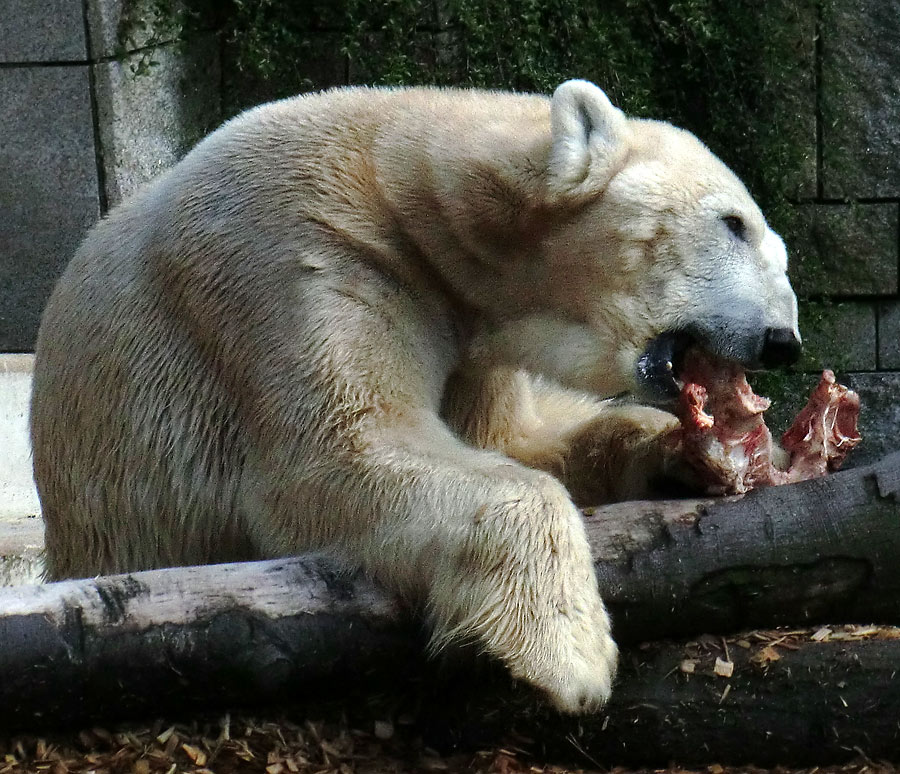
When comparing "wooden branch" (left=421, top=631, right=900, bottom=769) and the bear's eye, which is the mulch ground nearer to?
"wooden branch" (left=421, top=631, right=900, bottom=769)

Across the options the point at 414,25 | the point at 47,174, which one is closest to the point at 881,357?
the point at 414,25

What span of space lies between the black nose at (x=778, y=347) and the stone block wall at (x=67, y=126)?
3.32m

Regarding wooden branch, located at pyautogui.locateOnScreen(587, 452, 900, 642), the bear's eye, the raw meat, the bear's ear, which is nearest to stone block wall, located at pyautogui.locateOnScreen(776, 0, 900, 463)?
the raw meat

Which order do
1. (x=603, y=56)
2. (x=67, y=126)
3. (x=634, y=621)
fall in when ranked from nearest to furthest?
(x=634, y=621) < (x=67, y=126) < (x=603, y=56)

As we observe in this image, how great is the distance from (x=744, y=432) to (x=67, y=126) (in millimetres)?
3710

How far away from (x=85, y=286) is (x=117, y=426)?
399mm

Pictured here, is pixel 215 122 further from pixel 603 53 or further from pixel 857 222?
pixel 857 222

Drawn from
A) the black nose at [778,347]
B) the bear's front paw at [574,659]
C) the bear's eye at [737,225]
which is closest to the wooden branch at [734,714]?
the bear's front paw at [574,659]

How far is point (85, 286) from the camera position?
346 centimetres

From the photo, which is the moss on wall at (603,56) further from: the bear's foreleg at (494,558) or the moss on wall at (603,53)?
the bear's foreleg at (494,558)

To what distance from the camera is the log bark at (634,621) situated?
2439 millimetres

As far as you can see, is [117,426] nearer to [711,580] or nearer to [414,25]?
[711,580]

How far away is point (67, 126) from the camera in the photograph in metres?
5.65

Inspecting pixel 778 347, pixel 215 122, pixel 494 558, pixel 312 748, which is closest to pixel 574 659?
pixel 494 558
